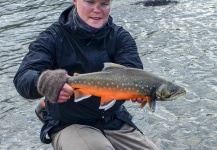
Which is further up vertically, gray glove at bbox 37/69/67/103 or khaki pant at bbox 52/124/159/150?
gray glove at bbox 37/69/67/103

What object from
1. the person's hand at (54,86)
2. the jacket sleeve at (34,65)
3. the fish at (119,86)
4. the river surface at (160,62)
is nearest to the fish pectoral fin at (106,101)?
the fish at (119,86)

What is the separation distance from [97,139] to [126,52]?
47.2 inches

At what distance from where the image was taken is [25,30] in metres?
14.1

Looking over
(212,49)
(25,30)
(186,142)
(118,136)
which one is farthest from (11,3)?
(118,136)

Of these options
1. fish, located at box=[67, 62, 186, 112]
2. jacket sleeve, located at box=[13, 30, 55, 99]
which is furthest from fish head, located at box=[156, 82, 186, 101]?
jacket sleeve, located at box=[13, 30, 55, 99]

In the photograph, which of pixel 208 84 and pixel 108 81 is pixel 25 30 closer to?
pixel 208 84

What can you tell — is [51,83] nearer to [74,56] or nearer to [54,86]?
[54,86]

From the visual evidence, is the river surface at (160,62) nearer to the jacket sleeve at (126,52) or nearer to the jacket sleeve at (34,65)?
the jacket sleeve at (126,52)

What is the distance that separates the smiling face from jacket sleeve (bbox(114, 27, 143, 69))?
377 millimetres

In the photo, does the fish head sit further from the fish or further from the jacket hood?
the jacket hood

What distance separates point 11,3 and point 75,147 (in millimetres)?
13799

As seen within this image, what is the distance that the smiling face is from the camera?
5.25 metres

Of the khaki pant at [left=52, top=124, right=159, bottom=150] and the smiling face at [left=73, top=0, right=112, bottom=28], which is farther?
the smiling face at [left=73, top=0, right=112, bottom=28]

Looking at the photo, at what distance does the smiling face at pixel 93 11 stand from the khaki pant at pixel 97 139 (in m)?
1.21
